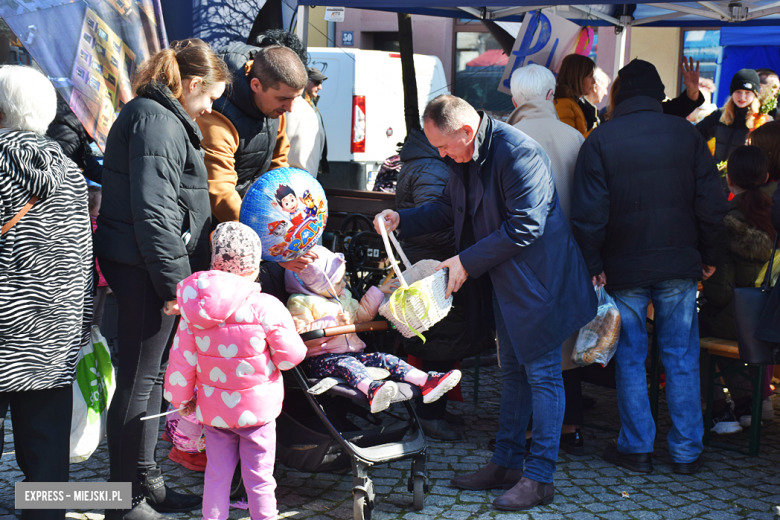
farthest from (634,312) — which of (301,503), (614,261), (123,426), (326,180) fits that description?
(326,180)

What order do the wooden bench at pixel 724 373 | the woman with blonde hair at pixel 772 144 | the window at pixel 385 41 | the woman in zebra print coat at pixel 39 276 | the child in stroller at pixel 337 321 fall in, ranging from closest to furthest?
the woman in zebra print coat at pixel 39 276 → the child in stroller at pixel 337 321 → the wooden bench at pixel 724 373 → the woman with blonde hair at pixel 772 144 → the window at pixel 385 41

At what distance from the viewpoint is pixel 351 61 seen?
10617 millimetres

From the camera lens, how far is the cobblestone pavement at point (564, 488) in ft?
10.8

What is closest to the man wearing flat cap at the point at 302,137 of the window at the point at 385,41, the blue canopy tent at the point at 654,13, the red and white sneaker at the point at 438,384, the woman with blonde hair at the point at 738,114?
the blue canopy tent at the point at 654,13

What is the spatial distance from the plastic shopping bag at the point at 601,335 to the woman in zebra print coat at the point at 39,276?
7.80 ft

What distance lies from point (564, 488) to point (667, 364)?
0.85 m

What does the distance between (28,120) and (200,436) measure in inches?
66.6

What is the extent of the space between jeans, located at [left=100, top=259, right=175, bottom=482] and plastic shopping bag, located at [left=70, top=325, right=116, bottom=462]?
0.15 metres

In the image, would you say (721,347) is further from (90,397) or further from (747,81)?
(90,397)

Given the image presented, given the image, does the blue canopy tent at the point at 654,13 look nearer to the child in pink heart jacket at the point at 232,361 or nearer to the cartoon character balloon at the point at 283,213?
the cartoon character balloon at the point at 283,213

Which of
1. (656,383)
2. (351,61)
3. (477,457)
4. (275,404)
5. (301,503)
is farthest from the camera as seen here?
(351,61)

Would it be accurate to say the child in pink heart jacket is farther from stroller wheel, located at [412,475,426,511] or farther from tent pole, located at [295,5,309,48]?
tent pole, located at [295,5,309,48]

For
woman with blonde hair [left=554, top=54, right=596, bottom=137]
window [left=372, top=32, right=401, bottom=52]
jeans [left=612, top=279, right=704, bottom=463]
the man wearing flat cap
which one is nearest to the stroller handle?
jeans [left=612, top=279, right=704, bottom=463]

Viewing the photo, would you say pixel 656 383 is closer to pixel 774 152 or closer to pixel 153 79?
pixel 774 152
